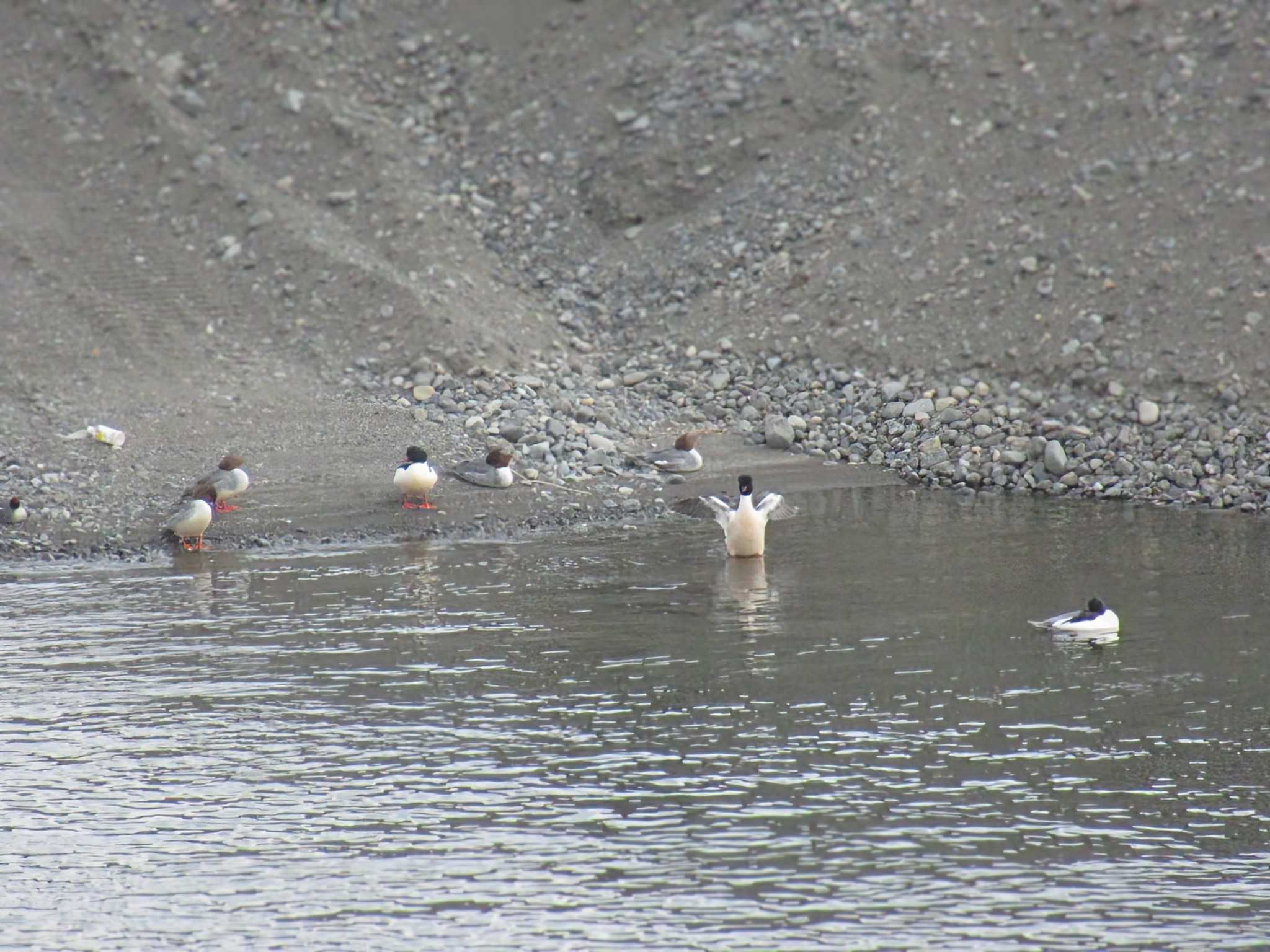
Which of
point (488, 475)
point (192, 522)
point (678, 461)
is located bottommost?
point (192, 522)

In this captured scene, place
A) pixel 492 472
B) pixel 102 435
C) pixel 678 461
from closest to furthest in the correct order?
pixel 492 472 < pixel 102 435 < pixel 678 461

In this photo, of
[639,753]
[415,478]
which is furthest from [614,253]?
[639,753]

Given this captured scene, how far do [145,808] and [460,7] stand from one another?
29.9 m

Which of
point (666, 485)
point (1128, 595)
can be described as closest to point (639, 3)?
point (666, 485)

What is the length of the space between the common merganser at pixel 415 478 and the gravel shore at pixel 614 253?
1.44 feet

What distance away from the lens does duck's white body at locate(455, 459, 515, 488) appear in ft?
77.0

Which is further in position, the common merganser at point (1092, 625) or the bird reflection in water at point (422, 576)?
the bird reflection in water at point (422, 576)

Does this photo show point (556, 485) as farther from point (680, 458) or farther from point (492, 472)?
point (680, 458)

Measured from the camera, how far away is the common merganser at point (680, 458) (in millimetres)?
24812

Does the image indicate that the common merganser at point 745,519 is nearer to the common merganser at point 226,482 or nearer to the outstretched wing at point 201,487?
the common merganser at point 226,482

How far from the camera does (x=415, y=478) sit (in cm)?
2259

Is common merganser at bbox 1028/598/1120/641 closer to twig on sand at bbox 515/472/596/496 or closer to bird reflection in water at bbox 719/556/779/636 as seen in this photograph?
bird reflection in water at bbox 719/556/779/636

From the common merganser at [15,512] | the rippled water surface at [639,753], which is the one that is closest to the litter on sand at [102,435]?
the common merganser at [15,512]

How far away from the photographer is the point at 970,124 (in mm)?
32562
